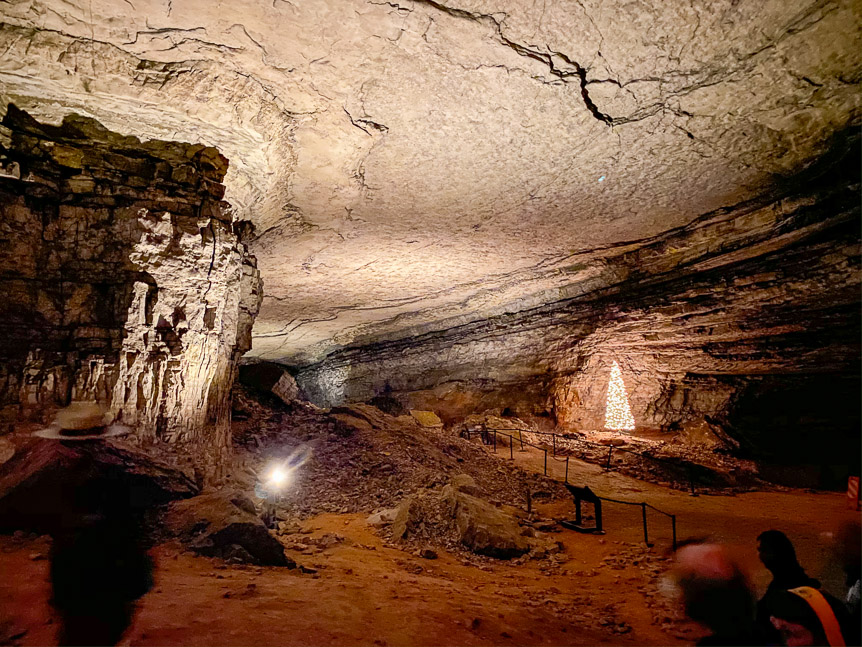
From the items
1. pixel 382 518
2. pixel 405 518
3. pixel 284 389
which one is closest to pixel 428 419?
pixel 284 389

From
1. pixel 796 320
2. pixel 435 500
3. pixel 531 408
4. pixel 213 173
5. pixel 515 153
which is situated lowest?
pixel 435 500

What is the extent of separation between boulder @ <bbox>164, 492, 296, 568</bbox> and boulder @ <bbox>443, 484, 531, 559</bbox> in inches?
89.8

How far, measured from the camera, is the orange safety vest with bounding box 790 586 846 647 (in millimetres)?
1994

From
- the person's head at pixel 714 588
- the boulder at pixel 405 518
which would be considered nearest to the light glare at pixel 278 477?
the boulder at pixel 405 518

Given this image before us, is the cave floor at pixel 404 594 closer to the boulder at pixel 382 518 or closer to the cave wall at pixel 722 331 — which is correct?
the boulder at pixel 382 518

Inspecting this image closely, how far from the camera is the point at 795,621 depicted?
6.91 feet

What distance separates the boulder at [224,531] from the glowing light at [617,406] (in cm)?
1037

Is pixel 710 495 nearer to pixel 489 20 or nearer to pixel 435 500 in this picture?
pixel 435 500

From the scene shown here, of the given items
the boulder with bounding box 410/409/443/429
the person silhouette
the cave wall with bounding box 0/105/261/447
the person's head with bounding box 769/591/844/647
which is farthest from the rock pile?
the person's head with bounding box 769/591/844/647

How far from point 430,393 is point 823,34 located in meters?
13.6

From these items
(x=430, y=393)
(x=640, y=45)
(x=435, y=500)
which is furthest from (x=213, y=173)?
(x=430, y=393)

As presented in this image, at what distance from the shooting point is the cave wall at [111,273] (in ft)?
14.2

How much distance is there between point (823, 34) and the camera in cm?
396

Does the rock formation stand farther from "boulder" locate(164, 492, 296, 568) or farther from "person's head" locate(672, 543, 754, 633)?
"person's head" locate(672, 543, 754, 633)
